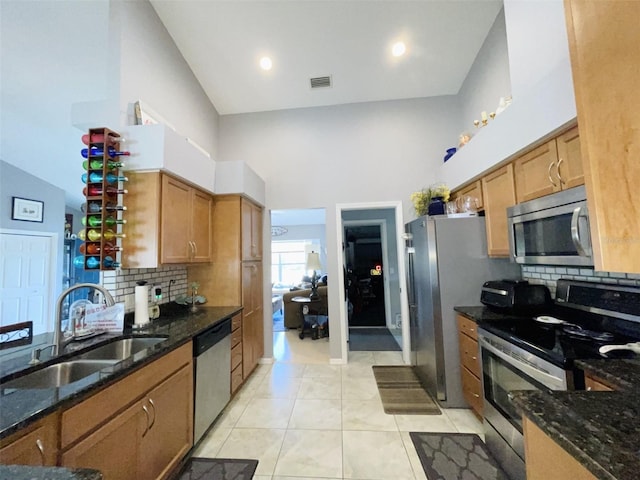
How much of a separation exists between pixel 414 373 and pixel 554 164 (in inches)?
102

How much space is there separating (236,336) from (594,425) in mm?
2639

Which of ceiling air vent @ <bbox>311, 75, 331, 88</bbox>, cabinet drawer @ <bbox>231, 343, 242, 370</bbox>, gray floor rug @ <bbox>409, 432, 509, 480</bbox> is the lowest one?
gray floor rug @ <bbox>409, 432, 509, 480</bbox>

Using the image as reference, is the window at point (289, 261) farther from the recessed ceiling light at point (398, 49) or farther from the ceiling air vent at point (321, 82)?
the recessed ceiling light at point (398, 49)

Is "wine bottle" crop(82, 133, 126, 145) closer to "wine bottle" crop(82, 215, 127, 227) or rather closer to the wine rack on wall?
the wine rack on wall

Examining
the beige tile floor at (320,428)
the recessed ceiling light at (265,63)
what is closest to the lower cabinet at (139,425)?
the beige tile floor at (320,428)

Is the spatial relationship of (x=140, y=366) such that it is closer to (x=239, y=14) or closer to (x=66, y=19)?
(x=66, y=19)

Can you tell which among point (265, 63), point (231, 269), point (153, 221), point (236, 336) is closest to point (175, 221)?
point (153, 221)

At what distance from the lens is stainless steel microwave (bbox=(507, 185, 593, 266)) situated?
4.50 ft

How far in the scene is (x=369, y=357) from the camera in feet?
12.0

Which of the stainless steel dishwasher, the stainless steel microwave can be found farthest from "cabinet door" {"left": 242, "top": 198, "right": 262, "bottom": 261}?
the stainless steel microwave

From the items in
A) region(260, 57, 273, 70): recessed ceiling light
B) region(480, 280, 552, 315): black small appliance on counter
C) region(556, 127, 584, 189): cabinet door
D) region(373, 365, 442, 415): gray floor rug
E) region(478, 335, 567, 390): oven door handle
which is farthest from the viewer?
region(260, 57, 273, 70): recessed ceiling light

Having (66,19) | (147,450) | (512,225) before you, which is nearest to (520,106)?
(512,225)

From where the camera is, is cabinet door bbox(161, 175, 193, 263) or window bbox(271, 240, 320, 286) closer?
cabinet door bbox(161, 175, 193, 263)

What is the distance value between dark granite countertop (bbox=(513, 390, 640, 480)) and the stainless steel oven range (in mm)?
456
